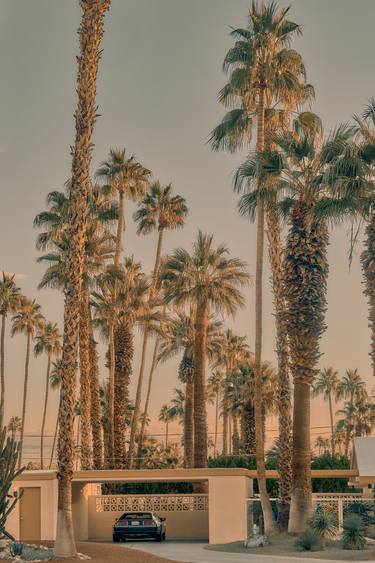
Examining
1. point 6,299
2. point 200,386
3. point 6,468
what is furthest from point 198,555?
point 6,299

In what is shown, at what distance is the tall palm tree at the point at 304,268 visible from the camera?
32125 mm

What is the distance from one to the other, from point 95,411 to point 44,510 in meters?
17.3

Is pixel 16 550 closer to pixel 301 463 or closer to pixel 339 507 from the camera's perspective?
pixel 301 463

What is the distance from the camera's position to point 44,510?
37188mm

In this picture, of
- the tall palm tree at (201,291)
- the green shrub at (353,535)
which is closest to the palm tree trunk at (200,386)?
the tall palm tree at (201,291)

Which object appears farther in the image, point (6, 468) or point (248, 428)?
point (248, 428)

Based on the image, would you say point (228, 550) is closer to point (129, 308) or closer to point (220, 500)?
point (220, 500)

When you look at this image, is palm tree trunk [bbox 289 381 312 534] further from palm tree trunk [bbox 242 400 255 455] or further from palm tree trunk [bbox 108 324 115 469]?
palm tree trunk [bbox 242 400 255 455]

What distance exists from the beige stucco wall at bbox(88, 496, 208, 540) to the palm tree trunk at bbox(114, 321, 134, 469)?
1378cm

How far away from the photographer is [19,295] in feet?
285

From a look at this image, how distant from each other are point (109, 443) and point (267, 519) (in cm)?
2500

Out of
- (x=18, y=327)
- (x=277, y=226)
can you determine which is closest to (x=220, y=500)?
(x=277, y=226)

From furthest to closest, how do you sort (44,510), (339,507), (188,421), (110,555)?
(188,421)
(44,510)
(339,507)
(110,555)

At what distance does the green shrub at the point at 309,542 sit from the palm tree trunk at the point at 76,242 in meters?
7.10
